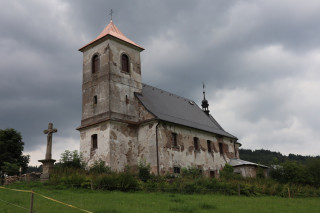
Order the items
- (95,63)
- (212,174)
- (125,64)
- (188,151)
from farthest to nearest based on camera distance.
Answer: (212,174)
(125,64)
(95,63)
(188,151)

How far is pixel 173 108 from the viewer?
32281mm

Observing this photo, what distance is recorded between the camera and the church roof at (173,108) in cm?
2876

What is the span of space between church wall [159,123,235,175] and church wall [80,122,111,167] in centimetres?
424

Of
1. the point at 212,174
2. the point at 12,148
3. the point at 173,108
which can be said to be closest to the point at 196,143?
the point at 212,174

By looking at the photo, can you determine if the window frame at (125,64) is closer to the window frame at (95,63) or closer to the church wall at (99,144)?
the window frame at (95,63)

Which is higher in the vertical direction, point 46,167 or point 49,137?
point 49,137

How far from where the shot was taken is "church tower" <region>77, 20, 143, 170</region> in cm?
2574

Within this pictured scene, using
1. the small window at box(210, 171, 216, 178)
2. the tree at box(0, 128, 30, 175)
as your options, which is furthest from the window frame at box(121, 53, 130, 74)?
the tree at box(0, 128, 30, 175)

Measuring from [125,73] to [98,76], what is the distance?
239cm

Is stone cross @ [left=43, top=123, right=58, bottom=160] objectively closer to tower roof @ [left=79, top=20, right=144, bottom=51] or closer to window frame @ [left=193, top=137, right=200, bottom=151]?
tower roof @ [left=79, top=20, right=144, bottom=51]

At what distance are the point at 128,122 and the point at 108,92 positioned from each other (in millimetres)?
2964

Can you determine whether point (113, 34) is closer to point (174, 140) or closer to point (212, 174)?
point (174, 140)

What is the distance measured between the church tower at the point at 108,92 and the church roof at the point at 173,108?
1.55 m

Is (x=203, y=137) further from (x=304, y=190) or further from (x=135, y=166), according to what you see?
(x=304, y=190)
